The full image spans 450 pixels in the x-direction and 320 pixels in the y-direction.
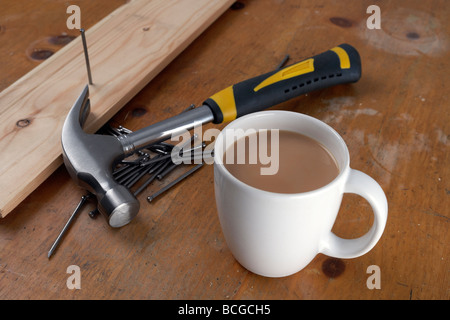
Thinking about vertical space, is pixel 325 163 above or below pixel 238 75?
above

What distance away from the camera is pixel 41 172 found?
0.79 metres

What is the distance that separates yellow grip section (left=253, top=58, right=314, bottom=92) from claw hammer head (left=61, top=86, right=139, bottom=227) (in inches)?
12.0

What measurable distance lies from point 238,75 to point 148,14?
297 millimetres

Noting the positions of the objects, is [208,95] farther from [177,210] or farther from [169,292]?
[169,292]

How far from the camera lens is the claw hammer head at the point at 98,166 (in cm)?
72

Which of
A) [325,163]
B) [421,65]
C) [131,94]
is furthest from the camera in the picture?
[421,65]

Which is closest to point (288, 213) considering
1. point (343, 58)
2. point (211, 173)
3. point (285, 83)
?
point (211, 173)

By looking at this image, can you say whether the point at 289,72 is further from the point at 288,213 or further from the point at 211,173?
the point at 288,213

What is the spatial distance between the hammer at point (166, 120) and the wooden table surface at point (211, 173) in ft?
0.15

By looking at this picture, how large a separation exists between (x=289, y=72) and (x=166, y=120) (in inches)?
10.5

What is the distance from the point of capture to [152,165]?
0.85 m

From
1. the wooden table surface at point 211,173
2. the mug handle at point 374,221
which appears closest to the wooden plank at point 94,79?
the wooden table surface at point 211,173

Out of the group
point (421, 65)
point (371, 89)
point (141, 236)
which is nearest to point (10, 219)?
point (141, 236)
